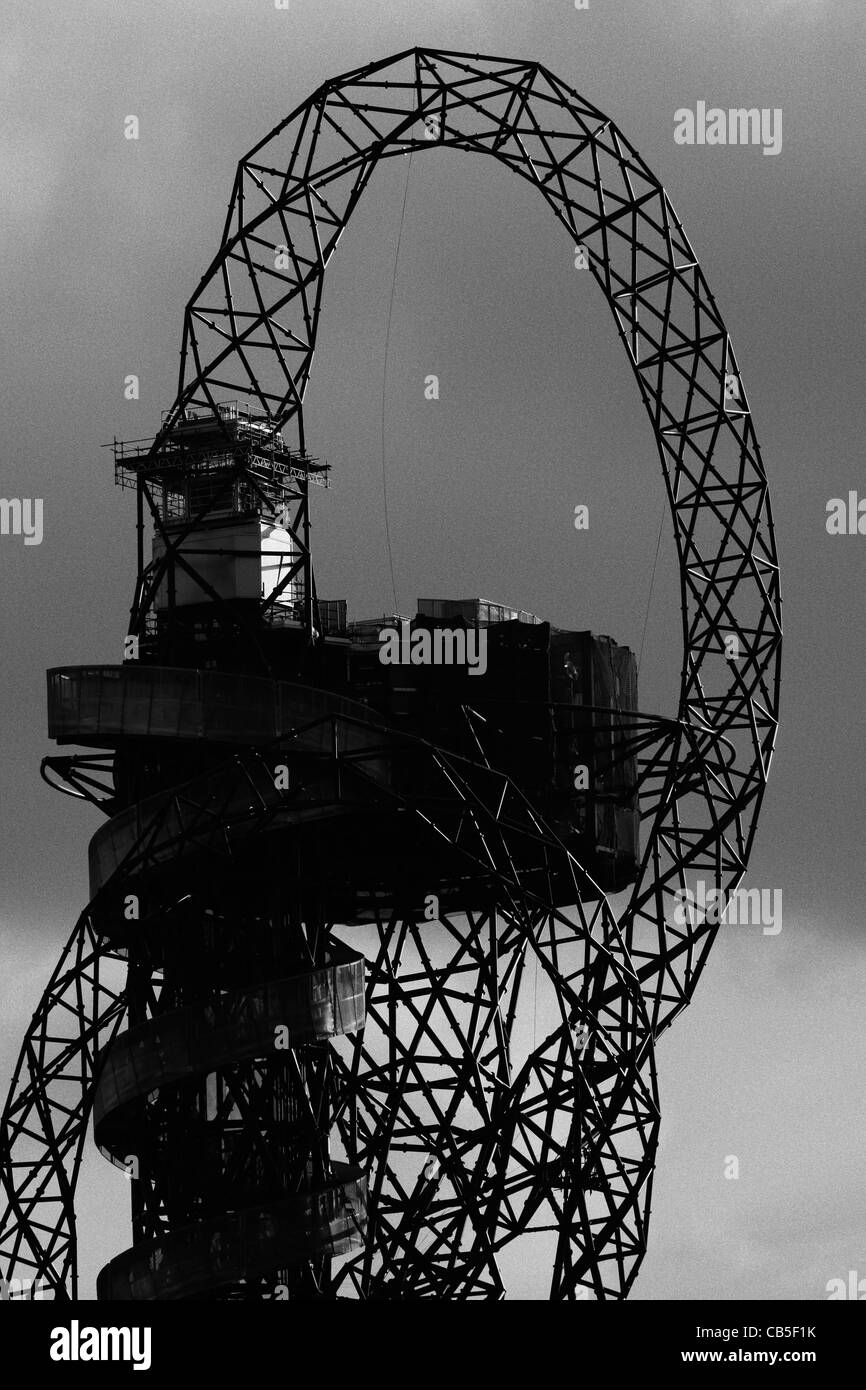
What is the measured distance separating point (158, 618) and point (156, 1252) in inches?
567

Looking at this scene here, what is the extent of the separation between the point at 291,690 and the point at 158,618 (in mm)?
5403

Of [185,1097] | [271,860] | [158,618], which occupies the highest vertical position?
[158,618]

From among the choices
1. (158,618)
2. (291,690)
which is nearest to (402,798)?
(291,690)
